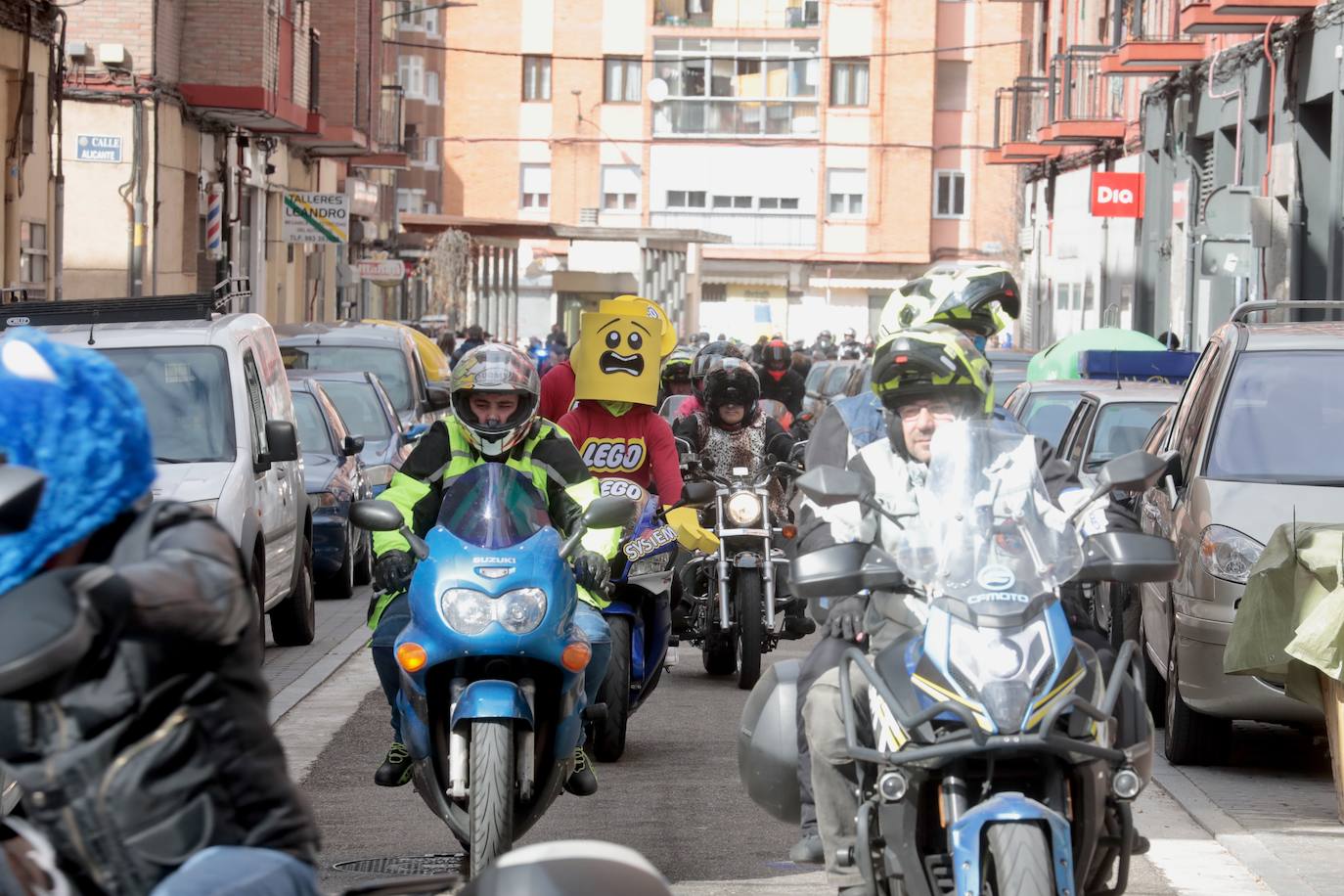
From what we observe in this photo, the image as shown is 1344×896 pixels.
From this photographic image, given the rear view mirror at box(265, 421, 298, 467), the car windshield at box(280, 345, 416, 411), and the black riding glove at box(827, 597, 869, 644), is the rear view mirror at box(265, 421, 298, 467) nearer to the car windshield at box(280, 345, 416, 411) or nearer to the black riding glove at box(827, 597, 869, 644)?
the black riding glove at box(827, 597, 869, 644)

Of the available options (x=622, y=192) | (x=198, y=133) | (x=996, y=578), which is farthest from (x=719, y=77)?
(x=996, y=578)

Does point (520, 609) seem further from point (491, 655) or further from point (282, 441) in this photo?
point (282, 441)

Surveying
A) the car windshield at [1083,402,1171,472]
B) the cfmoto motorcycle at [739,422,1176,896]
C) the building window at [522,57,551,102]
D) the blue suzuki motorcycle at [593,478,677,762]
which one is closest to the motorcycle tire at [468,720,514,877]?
the cfmoto motorcycle at [739,422,1176,896]

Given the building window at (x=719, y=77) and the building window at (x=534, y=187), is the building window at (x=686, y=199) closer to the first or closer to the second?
the building window at (x=719, y=77)

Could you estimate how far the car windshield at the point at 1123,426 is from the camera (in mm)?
13297

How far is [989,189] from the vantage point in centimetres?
7356

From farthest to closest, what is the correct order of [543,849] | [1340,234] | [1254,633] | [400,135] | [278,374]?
[400,135]
[1340,234]
[278,374]
[1254,633]
[543,849]

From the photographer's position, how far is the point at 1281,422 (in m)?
9.62

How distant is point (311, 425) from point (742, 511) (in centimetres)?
594

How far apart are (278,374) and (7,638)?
10.6m

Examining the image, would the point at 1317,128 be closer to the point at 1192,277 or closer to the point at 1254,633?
the point at 1192,277

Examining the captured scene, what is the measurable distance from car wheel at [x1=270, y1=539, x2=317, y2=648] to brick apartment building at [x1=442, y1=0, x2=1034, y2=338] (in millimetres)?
59383

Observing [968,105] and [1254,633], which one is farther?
[968,105]

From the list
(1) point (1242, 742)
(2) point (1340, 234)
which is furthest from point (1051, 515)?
(2) point (1340, 234)
